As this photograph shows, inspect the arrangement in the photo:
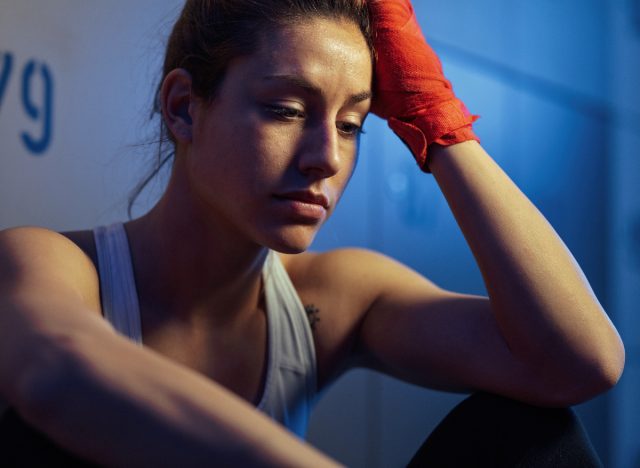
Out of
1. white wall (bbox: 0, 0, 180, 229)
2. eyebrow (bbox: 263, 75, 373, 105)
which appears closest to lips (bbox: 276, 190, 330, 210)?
eyebrow (bbox: 263, 75, 373, 105)

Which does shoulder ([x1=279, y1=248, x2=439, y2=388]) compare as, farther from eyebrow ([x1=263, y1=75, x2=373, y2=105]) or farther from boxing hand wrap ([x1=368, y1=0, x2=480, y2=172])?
eyebrow ([x1=263, y1=75, x2=373, y2=105])

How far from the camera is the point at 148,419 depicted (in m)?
0.48

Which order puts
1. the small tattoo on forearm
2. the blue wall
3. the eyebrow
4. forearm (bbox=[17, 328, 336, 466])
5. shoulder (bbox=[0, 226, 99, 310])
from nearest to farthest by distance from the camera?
forearm (bbox=[17, 328, 336, 466])
shoulder (bbox=[0, 226, 99, 310])
the eyebrow
the small tattoo on forearm
the blue wall

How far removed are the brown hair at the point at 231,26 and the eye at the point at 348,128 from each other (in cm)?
12

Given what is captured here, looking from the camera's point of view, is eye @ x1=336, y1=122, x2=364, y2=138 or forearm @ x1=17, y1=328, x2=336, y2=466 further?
eye @ x1=336, y1=122, x2=364, y2=138

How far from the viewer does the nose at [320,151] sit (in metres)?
0.81

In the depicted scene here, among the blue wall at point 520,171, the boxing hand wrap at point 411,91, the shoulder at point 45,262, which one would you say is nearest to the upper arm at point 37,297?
the shoulder at point 45,262

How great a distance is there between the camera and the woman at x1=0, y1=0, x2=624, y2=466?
2.68 feet

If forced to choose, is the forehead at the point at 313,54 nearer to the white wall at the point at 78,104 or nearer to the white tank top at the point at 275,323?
the white tank top at the point at 275,323

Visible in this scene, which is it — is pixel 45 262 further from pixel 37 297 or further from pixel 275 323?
pixel 275 323

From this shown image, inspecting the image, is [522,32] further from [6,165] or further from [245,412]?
[245,412]

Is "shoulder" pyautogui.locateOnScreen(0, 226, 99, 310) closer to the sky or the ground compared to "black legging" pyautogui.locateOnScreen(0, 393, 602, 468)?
closer to the sky

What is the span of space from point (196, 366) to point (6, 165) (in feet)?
1.38

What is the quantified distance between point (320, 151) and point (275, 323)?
0.93 ft
